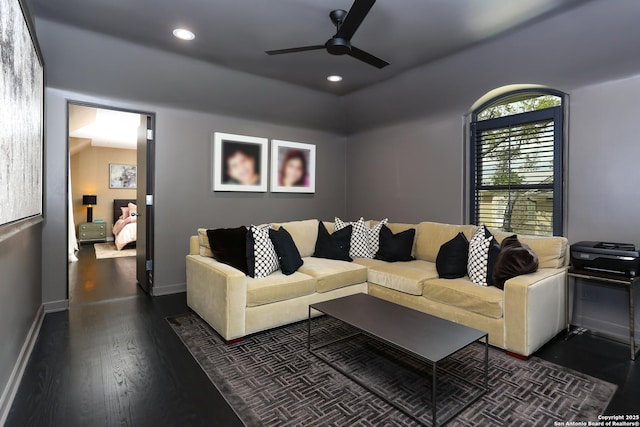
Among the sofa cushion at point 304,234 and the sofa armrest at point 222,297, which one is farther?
the sofa cushion at point 304,234

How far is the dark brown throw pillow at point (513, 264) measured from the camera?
2688 mm

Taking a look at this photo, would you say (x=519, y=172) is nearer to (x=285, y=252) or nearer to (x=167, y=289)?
(x=285, y=252)

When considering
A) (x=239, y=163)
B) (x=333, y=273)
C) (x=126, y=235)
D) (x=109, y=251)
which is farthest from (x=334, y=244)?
(x=109, y=251)

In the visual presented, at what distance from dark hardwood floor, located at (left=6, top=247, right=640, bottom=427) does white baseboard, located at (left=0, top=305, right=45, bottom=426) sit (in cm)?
3

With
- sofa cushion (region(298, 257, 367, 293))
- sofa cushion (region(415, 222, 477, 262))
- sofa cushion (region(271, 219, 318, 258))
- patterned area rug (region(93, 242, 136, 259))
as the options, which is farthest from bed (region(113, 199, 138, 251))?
sofa cushion (region(415, 222, 477, 262))

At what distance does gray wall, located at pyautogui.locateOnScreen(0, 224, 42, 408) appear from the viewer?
1.88m

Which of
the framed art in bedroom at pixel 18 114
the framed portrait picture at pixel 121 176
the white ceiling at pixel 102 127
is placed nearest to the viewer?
the framed art in bedroom at pixel 18 114

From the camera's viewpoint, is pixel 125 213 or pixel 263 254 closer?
pixel 263 254

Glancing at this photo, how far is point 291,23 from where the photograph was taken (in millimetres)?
2893

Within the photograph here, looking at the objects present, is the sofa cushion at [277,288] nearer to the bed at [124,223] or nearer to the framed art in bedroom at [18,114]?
the framed art in bedroom at [18,114]

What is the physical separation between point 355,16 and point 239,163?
2.72 meters

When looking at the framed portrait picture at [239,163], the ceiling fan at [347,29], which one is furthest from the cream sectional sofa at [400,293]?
the ceiling fan at [347,29]

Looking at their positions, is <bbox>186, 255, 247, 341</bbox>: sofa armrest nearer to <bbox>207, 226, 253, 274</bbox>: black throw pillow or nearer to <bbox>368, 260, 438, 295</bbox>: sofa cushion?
<bbox>207, 226, 253, 274</bbox>: black throw pillow

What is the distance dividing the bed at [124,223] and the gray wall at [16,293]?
3.78 m
